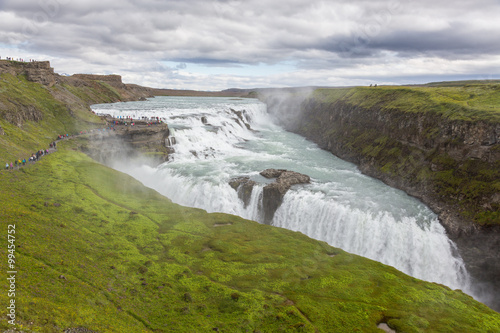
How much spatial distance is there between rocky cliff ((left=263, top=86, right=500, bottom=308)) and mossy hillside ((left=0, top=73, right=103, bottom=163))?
186ft

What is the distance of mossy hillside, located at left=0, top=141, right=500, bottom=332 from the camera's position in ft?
57.2

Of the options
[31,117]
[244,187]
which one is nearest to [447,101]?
[244,187]

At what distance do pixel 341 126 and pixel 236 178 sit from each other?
1560 inches

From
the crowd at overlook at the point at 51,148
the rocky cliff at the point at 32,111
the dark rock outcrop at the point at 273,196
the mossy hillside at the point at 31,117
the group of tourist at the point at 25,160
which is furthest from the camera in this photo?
the rocky cliff at the point at 32,111

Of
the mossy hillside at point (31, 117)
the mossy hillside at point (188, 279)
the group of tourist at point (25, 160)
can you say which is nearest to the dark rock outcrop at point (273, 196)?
the mossy hillside at point (188, 279)

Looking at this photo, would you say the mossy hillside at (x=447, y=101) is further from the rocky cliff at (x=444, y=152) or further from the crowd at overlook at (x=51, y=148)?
the crowd at overlook at (x=51, y=148)

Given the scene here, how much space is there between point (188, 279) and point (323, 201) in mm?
23565

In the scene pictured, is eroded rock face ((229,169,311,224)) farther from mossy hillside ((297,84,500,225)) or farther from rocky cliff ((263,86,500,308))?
rocky cliff ((263,86,500,308))

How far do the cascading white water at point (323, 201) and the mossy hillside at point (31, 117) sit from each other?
13989 mm

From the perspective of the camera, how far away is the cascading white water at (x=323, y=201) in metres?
34.9

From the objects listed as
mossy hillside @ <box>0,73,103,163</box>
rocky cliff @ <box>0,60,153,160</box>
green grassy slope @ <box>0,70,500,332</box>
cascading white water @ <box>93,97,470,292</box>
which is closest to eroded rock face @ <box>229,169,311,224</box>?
cascading white water @ <box>93,97,470,292</box>

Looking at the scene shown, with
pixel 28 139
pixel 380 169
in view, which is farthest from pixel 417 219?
pixel 28 139

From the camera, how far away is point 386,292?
74.6ft

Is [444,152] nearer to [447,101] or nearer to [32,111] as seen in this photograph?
[447,101]
